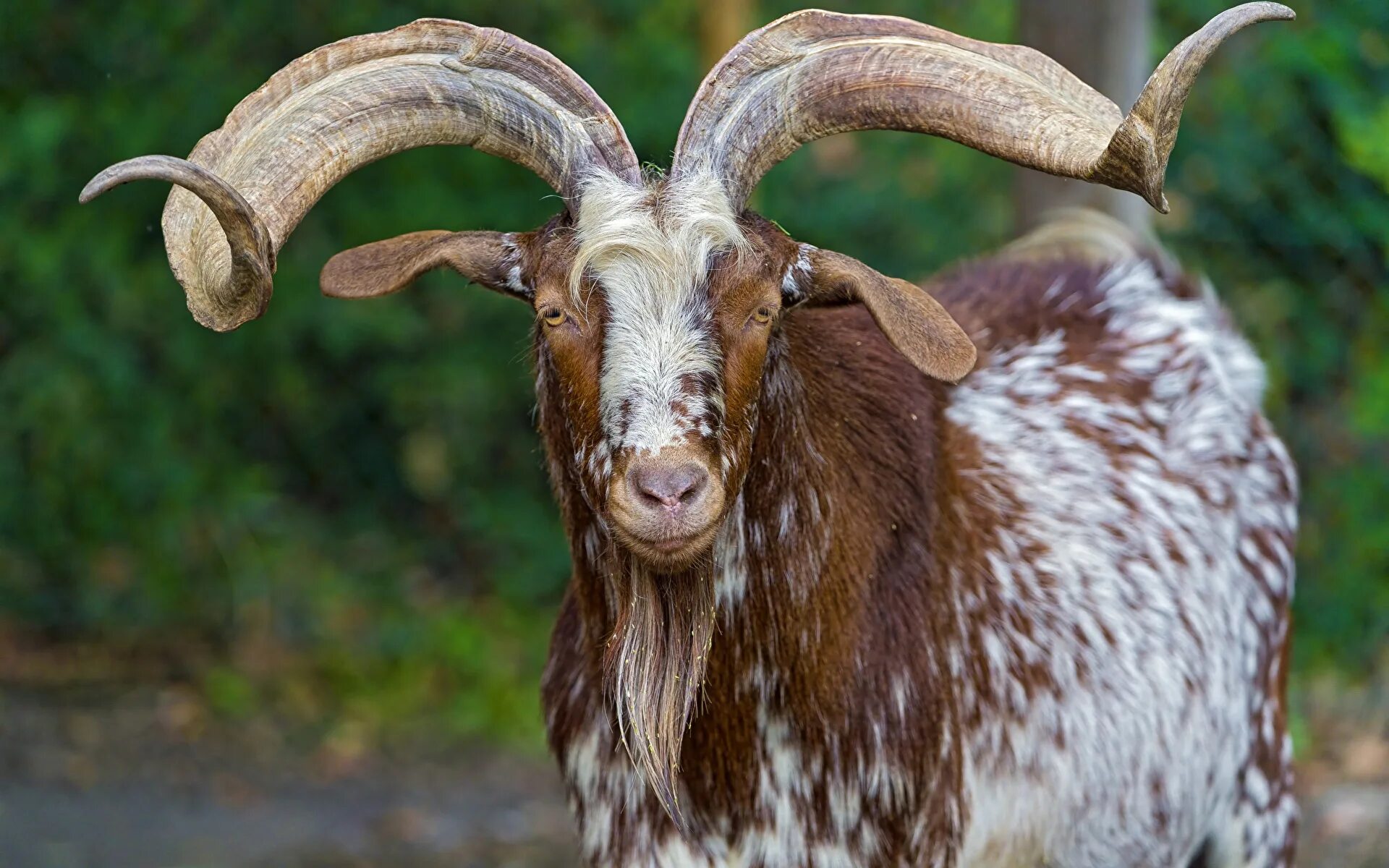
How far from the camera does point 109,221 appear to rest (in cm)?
706

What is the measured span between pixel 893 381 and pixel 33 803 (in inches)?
175

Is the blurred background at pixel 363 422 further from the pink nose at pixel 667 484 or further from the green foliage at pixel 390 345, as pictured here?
the pink nose at pixel 667 484

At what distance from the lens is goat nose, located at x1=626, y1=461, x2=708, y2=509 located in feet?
9.74

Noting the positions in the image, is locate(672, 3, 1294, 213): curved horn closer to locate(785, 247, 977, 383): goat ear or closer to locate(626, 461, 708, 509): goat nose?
locate(785, 247, 977, 383): goat ear

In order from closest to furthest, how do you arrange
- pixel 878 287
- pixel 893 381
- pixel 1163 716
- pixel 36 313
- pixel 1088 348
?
pixel 878 287, pixel 893 381, pixel 1163 716, pixel 1088 348, pixel 36 313

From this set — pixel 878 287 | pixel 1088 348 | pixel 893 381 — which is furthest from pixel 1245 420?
pixel 878 287

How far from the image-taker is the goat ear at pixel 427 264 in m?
3.46

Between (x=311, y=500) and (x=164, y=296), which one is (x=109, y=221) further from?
(x=311, y=500)

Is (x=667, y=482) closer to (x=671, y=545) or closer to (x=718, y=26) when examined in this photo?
(x=671, y=545)

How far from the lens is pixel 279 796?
678 centimetres

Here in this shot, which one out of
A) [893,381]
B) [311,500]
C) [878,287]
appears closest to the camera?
[878,287]

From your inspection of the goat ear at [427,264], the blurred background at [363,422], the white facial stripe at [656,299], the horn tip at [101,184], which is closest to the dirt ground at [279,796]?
the blurred background at [363,422]

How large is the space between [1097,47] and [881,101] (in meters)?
2.57

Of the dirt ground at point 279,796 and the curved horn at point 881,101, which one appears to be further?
the dirt ground at point 279,796
